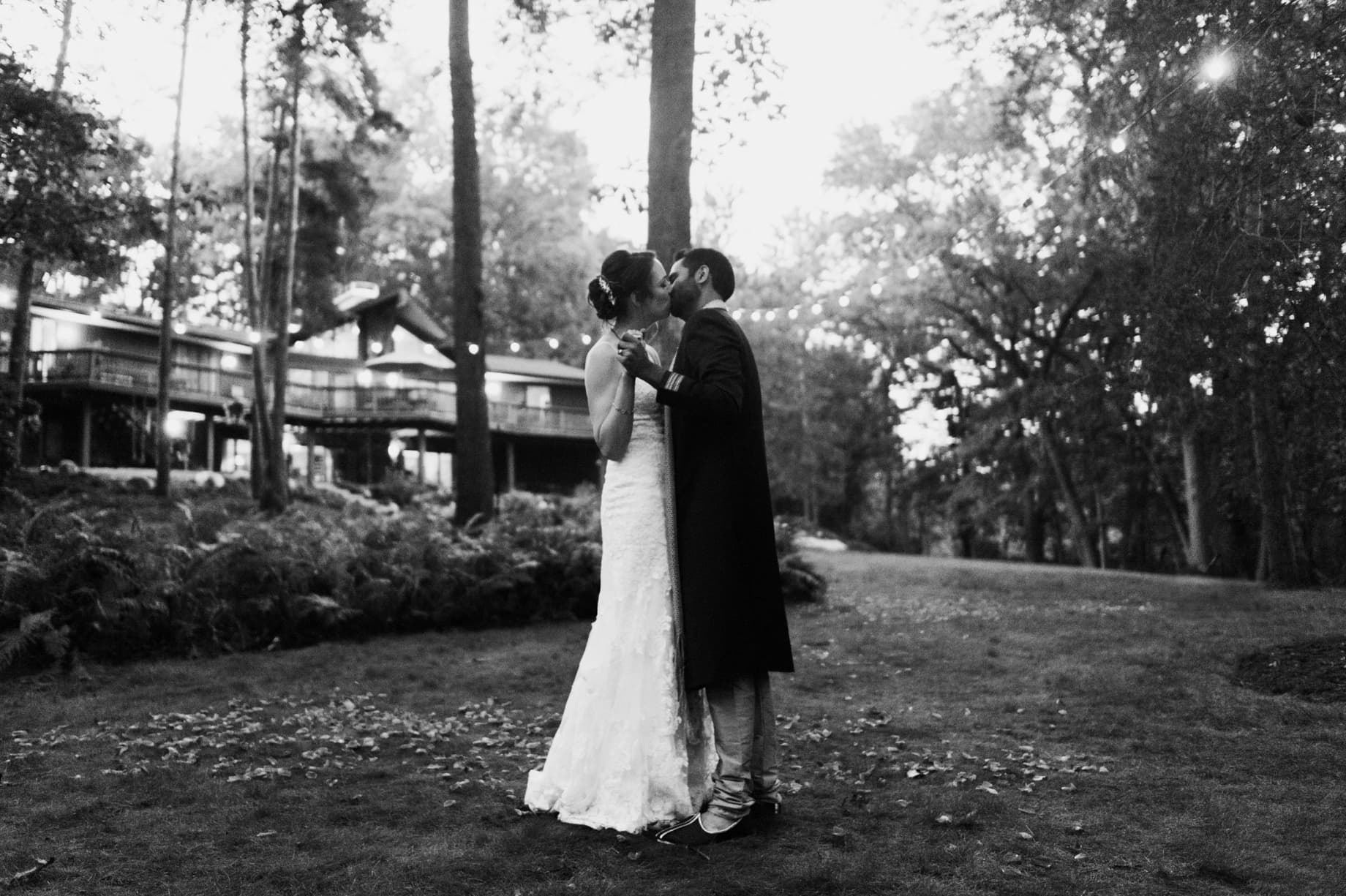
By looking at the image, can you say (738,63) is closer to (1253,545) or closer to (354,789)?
(354,789)

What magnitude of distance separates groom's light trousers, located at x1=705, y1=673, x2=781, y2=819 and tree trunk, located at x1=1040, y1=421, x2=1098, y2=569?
1074 inches

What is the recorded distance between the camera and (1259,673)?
787 centimetres

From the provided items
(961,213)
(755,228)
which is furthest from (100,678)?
(755,228)

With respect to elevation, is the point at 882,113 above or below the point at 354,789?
above

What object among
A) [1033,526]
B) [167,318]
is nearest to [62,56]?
[167,318]

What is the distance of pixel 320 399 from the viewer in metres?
38.4

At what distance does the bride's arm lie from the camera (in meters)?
4.76

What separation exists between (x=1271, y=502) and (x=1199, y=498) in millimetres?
6682

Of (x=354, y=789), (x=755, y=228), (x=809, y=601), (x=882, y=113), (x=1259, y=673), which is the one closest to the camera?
(x=354, y=789)

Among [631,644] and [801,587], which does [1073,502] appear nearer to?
[801,587]

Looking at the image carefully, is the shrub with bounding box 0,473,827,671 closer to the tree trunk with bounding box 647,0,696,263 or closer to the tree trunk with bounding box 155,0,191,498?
the tree trunk with bounding box 647,0,696,263

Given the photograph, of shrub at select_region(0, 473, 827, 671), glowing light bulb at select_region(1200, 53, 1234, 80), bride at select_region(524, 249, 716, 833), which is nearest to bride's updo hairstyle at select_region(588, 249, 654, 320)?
bride at select_region(524, 249, 716, 833)

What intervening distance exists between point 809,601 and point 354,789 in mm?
9291

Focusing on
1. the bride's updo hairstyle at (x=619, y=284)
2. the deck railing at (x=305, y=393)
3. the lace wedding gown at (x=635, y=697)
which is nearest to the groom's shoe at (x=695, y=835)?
the lace wedding gown at (x=635, y=697)
